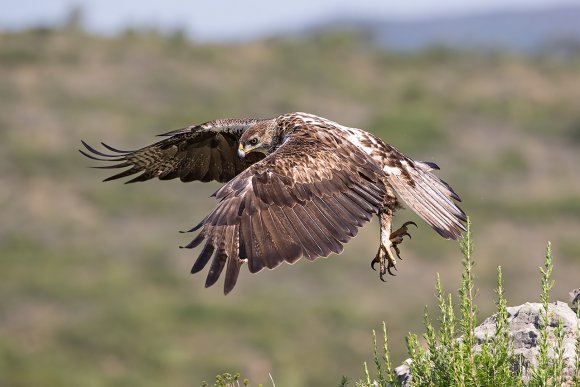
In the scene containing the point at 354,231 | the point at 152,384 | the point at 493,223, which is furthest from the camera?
the point at 493,223

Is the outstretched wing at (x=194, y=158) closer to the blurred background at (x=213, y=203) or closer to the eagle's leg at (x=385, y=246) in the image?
the eagle's leg at (x=385, y=246)

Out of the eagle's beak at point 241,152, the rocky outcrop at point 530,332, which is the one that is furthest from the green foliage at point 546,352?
the eagle's beak at point 241,152

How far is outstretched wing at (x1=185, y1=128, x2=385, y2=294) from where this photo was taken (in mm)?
7199

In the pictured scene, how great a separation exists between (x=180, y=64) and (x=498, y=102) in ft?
37.2

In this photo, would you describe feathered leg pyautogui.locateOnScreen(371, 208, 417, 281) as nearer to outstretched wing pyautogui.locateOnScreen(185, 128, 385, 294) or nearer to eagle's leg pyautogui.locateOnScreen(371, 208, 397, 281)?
eagle's leg pyautogui.locateOnScreen(371, 208, 397, 281)

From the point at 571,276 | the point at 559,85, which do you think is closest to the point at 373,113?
the point at 559,85

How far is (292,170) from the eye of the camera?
7.97 meters

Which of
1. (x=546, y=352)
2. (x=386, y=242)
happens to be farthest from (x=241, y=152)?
(x=546, y=352)

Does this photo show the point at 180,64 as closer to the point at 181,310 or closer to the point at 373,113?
the point at 373,113

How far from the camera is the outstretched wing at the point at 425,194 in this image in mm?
8594

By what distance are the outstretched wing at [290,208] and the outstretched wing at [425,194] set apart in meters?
0.31

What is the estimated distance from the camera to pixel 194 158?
10516mm

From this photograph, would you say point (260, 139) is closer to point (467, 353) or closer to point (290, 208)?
point (290, 208)

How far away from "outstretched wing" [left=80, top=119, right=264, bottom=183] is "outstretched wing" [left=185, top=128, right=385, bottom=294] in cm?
196
